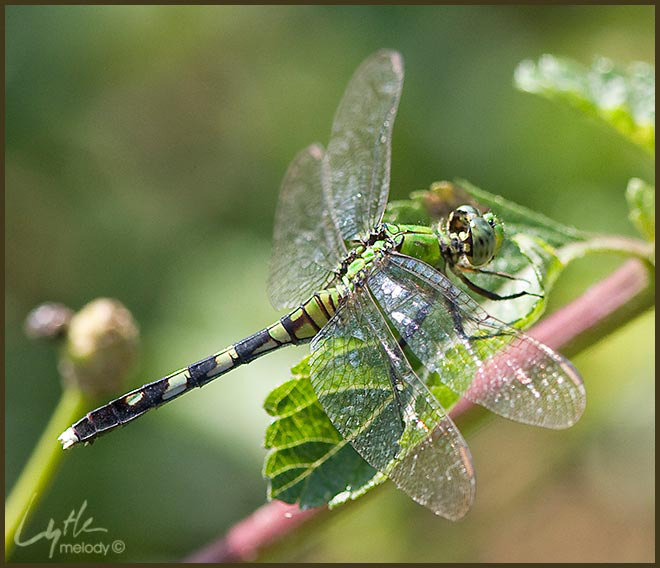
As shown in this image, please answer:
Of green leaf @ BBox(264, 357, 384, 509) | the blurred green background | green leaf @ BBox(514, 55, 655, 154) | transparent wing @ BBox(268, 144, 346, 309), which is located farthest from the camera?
the blurred green background

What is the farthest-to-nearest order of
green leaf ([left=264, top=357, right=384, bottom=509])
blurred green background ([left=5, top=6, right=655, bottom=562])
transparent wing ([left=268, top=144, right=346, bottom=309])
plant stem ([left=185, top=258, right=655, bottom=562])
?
blurred green background ([left=5, top=6, right=655, bottom=562])
transparent wing ([left=268, top=144, right=346, bottom=309])
plant stem ([left=185, top=258, right=655, bottom=562])
green leaf ([left=264, top=357, right=384, bottom=509])

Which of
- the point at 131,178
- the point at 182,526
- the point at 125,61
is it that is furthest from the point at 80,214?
the point at 182,526

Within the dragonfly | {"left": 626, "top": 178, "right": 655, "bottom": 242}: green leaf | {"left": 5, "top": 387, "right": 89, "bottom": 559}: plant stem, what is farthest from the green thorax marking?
{"left": 5, "top": 387, "right": 89, "bottom": 559}: plant stem

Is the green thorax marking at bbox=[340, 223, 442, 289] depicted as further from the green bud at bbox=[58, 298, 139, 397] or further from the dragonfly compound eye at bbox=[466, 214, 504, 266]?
the green bud at bbox=[58, 298, 139, 397]

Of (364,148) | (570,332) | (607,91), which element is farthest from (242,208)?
(570,332)

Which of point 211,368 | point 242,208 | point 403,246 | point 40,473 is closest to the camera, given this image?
point 40,473

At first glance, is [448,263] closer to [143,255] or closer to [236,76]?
[143,255]

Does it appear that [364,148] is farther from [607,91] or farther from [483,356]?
[483,356]
